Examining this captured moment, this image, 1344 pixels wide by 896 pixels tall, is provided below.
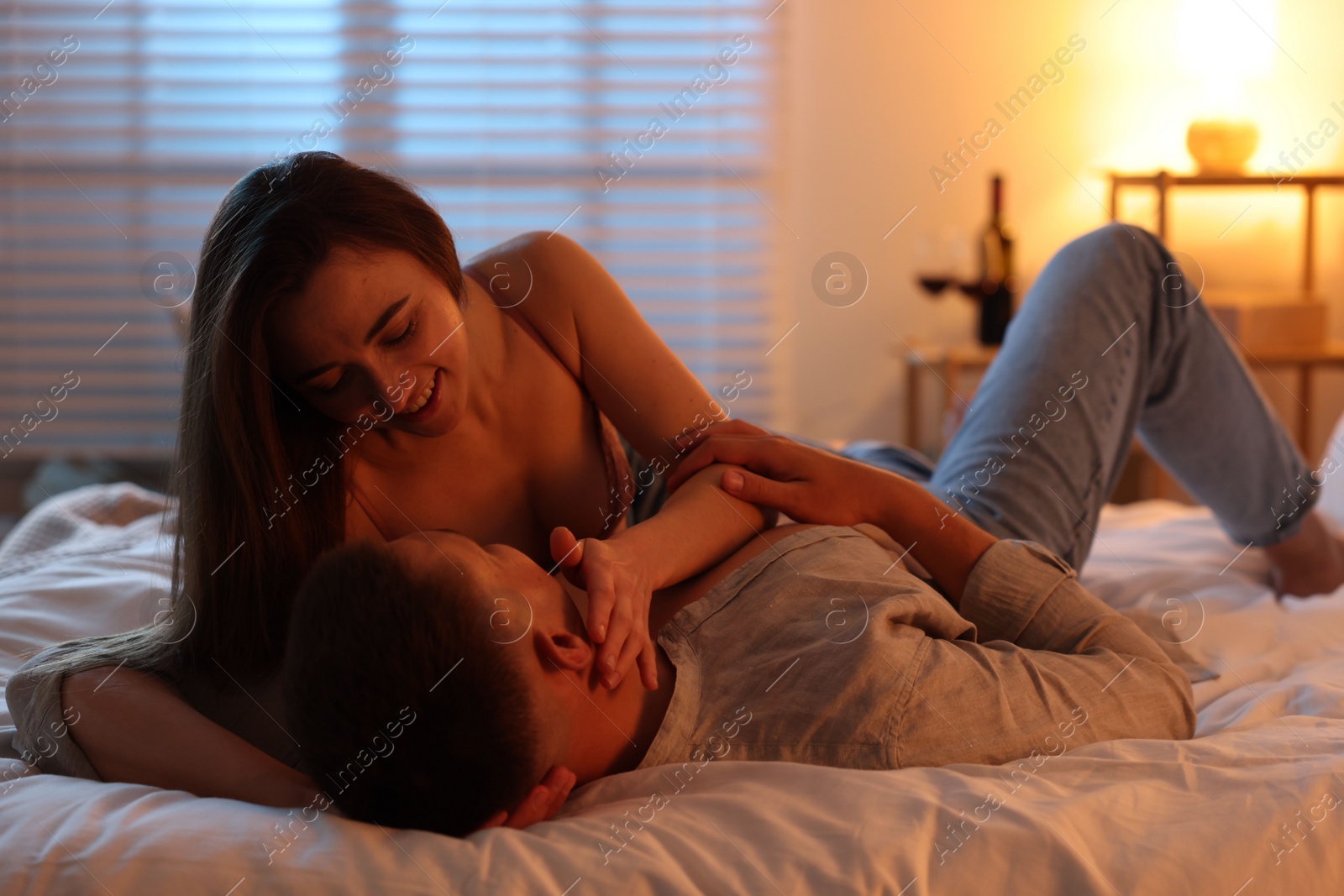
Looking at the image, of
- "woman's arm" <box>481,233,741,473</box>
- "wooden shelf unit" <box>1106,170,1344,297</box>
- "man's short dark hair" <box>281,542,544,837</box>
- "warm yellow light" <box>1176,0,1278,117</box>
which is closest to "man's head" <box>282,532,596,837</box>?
"man's short dark hair" <box>281,542,544,837</box>

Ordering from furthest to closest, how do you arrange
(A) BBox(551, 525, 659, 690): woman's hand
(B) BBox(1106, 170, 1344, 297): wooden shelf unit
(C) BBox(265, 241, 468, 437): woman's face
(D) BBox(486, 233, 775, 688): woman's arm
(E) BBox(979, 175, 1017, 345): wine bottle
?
(E) BBox(979, 175, 1017, 345): wine bottle < (B) BBox(1106, 170, 1344, 297): wooden shelf unit < (D) BBox(486, 233, 775, 688): woman's arm < (C) BBox(265, 241, 468, 437): woman's face < (A) BBox(551, 525, 659, 690): woman's hand

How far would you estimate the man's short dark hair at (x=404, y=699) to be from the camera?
2.09ft

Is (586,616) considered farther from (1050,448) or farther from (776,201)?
(776,201)

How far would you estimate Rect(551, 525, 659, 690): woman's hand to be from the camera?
75 cm

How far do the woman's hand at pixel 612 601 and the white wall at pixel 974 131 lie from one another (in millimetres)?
2250

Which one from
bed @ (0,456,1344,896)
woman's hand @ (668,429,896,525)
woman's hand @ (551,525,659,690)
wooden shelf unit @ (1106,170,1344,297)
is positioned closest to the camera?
bed @ (0,456,1344,896)

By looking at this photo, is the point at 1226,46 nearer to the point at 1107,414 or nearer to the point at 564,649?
the point at 1107,414

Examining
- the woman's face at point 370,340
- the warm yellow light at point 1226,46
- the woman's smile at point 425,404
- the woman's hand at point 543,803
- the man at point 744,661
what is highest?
the warm yellow light at point 1226,46

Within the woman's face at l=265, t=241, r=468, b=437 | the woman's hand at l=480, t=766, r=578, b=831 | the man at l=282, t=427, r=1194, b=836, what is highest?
the woman's face at l=265, t=241, r=468, b=437

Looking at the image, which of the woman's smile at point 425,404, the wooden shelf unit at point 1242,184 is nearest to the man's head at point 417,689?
the woman's smile at point 425,404

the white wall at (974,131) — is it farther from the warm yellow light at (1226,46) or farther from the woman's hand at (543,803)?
the woman's hand at (543,803)

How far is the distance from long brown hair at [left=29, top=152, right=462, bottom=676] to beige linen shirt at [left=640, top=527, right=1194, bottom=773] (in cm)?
34

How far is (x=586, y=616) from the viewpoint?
762 millimetres

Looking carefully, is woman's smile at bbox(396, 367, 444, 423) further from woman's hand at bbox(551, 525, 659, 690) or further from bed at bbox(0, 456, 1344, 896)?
bed at bbox(0, 456, 1344, 896)
